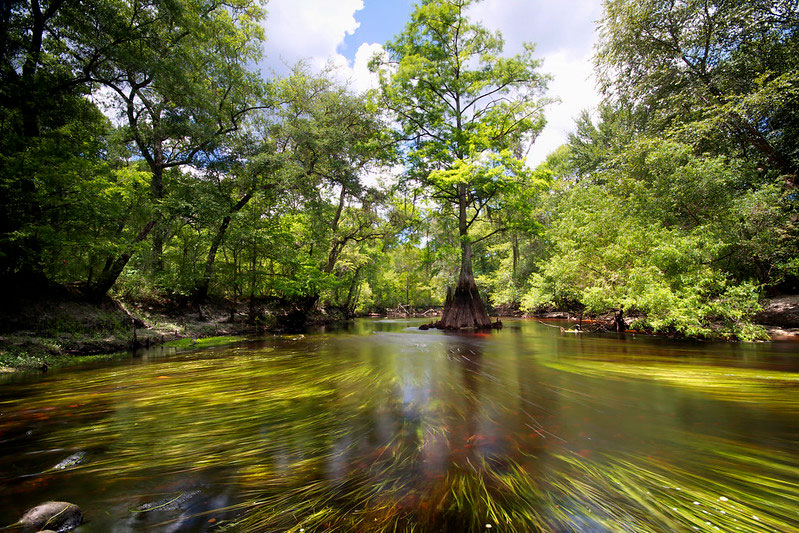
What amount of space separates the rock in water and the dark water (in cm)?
11

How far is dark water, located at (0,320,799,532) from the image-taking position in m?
1.78

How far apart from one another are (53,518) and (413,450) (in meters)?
2.35

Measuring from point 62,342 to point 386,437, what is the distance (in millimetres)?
10480

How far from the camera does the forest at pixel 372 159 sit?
8.49 m

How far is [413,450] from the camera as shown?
2.66m

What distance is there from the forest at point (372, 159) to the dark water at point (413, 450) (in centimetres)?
519

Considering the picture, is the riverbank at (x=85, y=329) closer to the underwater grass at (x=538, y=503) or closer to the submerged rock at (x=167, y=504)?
the submerged rock at (x=167, y=504)

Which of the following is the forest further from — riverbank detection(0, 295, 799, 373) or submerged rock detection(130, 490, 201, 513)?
submerged rock detection(130, 490, 201, 513)

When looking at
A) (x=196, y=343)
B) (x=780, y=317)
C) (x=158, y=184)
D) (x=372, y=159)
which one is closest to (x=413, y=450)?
(x=196, y=343)

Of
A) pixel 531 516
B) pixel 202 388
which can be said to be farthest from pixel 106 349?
pixel 531 516

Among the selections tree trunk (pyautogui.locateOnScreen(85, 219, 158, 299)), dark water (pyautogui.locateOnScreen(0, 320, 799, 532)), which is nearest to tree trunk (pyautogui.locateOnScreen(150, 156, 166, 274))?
tree trunk (pyautogui.locateOnScreen(85, 219, 158, 299))

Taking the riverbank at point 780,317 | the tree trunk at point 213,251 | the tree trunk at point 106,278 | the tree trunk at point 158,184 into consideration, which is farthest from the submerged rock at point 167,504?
the riverbank at point 780,317

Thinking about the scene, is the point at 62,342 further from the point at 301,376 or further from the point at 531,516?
the point at 531,516

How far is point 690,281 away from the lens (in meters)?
8.68
